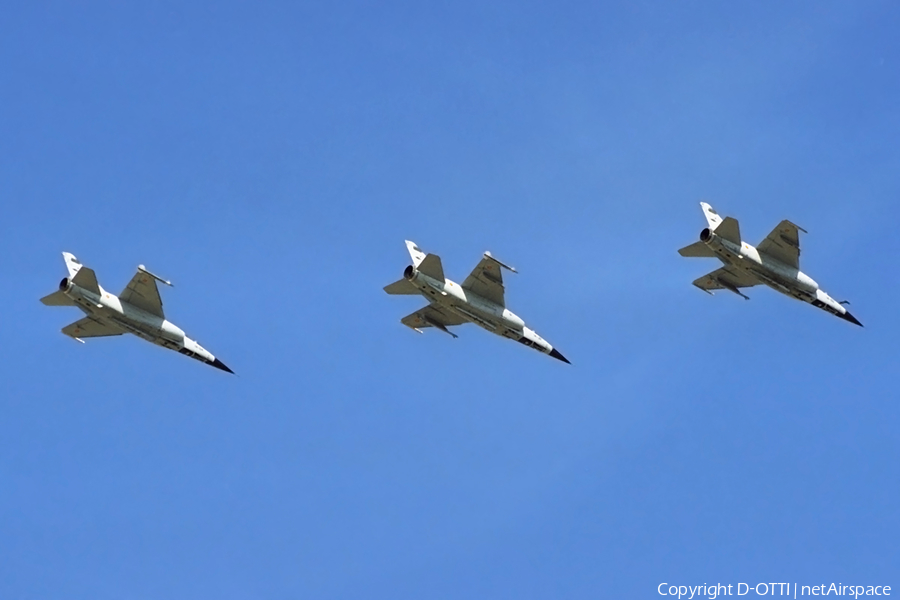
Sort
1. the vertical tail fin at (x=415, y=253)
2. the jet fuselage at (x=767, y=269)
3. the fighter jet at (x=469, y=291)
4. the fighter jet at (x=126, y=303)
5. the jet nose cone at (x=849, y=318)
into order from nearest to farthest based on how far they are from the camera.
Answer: the fighter jet at (x=126, y=303) < the fighter jet at (x=469, y=291) < the vertical tail fin at (x=415, y=253) < the jet fuselage at (x=767, y=269) < the jet nose cone at (x=849, y=318)

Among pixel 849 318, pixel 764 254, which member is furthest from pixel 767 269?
pixel 849 318

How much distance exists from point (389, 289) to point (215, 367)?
1004 centimetres

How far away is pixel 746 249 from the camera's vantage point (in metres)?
79.2

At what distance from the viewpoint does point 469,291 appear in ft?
257

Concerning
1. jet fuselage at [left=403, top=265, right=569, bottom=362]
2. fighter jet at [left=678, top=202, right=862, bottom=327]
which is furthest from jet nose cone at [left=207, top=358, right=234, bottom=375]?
fighter jet at [left=678, top=202, right=862, bottom=327]

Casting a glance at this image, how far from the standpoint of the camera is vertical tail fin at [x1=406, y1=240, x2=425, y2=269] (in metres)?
77.9

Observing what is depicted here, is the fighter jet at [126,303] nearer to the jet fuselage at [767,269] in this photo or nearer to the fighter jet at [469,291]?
the fighter jet at [469,291]

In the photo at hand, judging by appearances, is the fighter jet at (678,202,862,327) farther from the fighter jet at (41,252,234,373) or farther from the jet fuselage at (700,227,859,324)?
the fighter jet at (41,252,234,373)

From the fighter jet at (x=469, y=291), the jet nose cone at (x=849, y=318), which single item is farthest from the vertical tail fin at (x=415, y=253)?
the jet nose cone at (x=849, y=318)

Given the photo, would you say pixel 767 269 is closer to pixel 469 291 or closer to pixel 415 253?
pixel 469 291

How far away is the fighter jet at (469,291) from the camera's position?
252 ft

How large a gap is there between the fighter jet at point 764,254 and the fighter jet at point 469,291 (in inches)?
359

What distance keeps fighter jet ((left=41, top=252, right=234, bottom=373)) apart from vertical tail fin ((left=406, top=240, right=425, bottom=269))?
11556 mm

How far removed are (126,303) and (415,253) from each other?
13.7 meters
